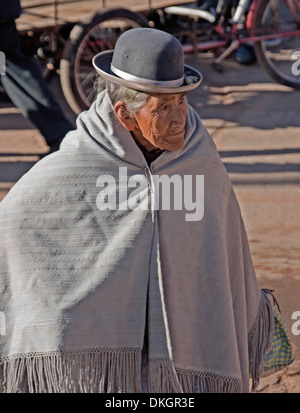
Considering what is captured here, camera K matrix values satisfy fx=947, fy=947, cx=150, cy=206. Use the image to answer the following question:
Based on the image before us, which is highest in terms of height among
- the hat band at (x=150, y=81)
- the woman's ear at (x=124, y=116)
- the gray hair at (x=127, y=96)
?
the hat band at (x=150, y=81)

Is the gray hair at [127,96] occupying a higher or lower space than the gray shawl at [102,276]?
higher

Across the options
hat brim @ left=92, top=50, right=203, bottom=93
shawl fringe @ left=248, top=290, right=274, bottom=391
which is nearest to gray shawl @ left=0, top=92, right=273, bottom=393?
hat brim @ left=92, top=50, right=203, bottom=93

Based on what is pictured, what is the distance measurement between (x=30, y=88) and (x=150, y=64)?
3373 mm

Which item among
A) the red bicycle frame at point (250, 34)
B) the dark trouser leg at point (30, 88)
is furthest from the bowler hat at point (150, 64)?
the red bicycle frame at point (250, 34)

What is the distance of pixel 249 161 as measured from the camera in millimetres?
6305

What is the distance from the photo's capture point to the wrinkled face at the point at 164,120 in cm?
282

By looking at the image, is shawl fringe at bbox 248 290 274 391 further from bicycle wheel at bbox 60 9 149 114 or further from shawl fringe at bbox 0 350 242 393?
bicycle wheel at bbox 60 9 149 114

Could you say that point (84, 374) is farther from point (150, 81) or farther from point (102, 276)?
point (150, 81)

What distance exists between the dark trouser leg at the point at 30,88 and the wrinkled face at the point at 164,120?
3241 mm

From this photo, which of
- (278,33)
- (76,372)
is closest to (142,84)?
(76,372)

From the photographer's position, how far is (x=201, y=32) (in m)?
7.43

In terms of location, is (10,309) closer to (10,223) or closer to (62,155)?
(10,223)

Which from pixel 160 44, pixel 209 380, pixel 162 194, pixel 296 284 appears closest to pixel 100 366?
pixel 209 380

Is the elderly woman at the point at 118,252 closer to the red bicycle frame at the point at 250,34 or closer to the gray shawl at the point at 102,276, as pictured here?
the gray shawl at the point at 102,276
